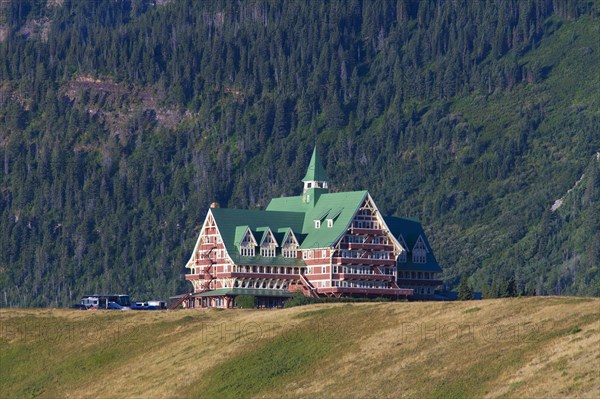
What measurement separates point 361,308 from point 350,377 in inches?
1045

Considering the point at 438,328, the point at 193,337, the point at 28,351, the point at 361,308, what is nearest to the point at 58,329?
the point at 28,351

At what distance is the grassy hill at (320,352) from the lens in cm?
11381

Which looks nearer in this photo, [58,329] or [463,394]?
[463,394]

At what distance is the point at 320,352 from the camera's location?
134000 mm

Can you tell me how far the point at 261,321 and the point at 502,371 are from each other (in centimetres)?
4288

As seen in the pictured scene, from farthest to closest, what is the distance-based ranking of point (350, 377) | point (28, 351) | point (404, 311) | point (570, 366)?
point (28, 351)
point (404, 311)
point (350, 377)
point (570, 366)

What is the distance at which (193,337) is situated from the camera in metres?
151

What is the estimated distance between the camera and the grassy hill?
11381 cm

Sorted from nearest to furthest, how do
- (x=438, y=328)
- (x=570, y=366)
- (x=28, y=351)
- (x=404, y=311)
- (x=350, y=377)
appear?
1. (x=570, y=366)
2. (x=350, y=377)
3. (x=438, y=328)
4. (x=404, y=311)
5. (x=28, y=351)

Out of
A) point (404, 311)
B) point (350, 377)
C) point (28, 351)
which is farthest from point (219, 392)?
point (28, 351)

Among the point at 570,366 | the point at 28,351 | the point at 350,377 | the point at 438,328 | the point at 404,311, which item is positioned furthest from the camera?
the point at 28,351

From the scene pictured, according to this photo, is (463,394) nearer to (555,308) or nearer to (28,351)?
(555,308)

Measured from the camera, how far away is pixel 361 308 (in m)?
150

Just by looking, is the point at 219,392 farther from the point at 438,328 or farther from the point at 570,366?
the point at 570,366
